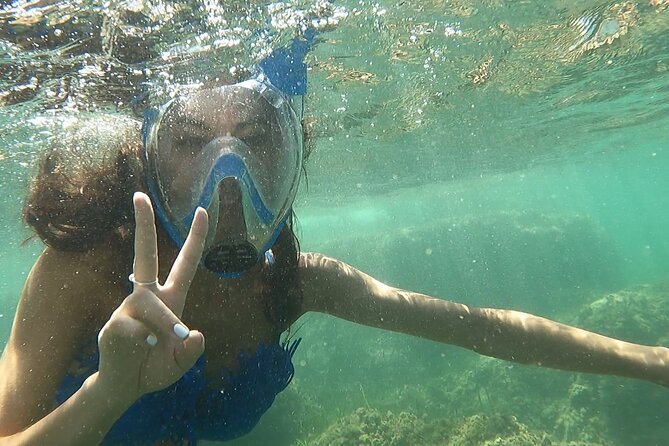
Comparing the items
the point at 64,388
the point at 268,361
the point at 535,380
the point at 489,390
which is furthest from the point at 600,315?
the point at 64,388

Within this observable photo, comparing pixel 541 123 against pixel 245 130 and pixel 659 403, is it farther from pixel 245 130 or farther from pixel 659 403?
pixel 245 130

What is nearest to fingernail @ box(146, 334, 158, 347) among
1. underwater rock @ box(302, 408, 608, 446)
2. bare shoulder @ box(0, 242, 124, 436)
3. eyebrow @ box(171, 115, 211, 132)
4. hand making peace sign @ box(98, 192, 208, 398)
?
hand making peace sign @ box(98, 192, 208, 398)

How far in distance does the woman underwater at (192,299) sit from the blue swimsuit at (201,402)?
1 centimetres

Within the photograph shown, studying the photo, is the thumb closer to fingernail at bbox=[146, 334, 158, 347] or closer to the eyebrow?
fingernail at bbox=[146, 334, 158, 347]

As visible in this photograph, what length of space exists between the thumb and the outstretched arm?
1.94 m

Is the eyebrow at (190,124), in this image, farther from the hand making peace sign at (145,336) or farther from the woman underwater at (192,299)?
the hand making peace sign at (145,336)

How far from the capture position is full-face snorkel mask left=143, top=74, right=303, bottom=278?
3383 millimetres

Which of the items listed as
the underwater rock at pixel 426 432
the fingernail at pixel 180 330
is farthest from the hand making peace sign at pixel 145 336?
the underwater rock at pixel 426 432

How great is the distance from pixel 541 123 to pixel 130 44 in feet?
62.4

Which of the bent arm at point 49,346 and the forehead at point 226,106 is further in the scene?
the forehead at point 226,106

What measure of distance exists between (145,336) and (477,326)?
2686 mm

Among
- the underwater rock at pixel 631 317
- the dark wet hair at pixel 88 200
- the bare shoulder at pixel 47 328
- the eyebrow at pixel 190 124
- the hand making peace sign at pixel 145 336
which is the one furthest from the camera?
the underwater rock at pixel 631 317

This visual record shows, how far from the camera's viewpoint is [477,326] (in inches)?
148

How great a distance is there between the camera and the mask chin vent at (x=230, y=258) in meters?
3.21
